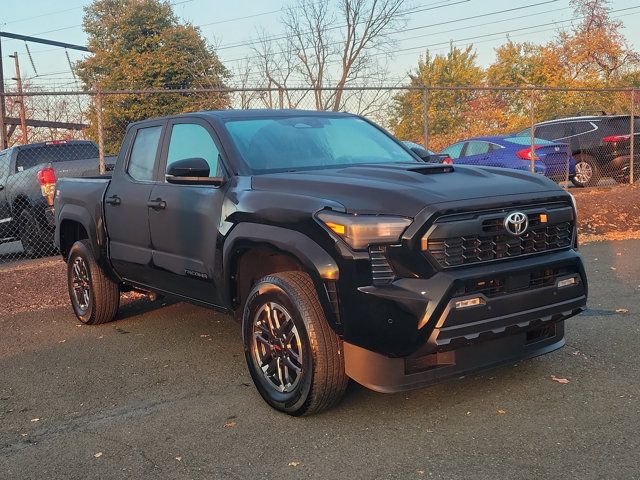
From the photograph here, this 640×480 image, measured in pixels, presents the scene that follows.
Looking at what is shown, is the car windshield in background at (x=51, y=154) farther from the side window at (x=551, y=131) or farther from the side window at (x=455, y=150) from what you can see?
the side window at (x=551, y=131)

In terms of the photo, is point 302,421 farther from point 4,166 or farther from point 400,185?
point 4,166

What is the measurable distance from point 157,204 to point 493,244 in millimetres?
2654

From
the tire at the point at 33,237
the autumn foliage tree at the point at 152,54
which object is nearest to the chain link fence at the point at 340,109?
the tire at the point at 33,237

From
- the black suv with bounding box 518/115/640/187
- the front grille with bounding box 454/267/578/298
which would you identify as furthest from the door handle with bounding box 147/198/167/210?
the black suv with bounding box 518/115/640/187

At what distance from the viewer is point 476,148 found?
16.7m

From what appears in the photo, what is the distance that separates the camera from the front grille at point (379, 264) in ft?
12.1

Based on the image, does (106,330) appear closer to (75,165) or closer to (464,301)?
(464,301)

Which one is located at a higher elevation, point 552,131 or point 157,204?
point 552,131

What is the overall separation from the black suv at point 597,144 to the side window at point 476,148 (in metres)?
2.10

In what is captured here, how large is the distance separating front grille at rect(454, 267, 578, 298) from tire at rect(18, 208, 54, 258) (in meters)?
8.34

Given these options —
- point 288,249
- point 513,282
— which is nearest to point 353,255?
point 288,249

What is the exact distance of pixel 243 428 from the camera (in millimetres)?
4027

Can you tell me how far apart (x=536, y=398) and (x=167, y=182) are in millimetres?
3040

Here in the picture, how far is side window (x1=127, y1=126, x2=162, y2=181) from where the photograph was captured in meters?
5.77
